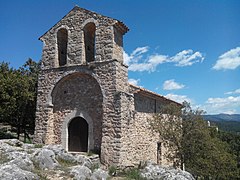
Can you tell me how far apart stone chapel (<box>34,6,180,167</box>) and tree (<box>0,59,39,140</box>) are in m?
1.66

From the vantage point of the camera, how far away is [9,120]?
17.0 metres

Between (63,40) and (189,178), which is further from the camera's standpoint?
(63,40)

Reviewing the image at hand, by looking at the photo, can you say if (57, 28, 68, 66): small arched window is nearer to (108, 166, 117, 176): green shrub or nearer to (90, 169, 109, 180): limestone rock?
(108, 166, 117, 176): green shrub

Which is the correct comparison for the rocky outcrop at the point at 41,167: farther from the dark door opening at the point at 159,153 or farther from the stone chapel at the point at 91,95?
the dark door opening at the point at 159,153

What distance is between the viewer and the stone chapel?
11.8 meters

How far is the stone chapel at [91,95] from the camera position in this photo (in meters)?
11.8

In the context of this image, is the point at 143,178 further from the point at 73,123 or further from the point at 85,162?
the point at 73,123

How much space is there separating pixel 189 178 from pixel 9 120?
42.3ft

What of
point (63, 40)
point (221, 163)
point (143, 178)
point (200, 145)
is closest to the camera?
point (143, 178)

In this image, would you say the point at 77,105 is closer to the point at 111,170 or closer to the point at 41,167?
the point at 111,170

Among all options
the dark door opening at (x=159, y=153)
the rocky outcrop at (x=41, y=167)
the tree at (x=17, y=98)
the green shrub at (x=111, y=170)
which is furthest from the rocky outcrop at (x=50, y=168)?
the dark door opening at (x=159, y=153)

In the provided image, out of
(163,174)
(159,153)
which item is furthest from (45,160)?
(159,153)

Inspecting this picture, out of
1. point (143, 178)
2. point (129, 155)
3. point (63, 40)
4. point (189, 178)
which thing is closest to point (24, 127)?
point (63, 40)

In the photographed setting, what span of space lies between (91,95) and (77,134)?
2362 mm
